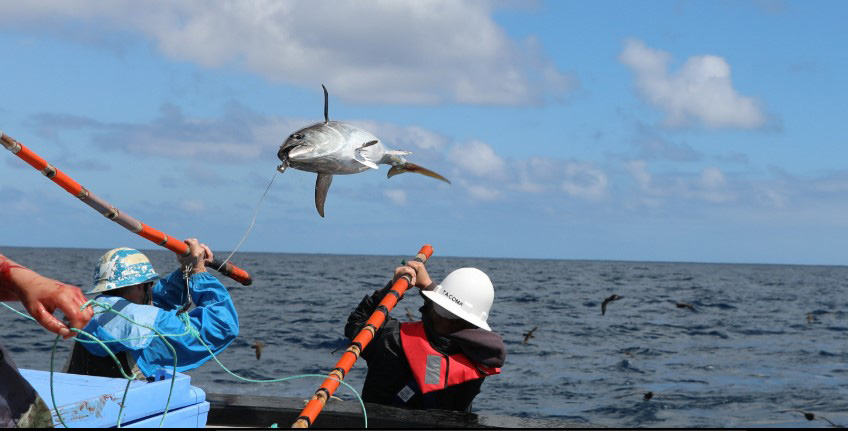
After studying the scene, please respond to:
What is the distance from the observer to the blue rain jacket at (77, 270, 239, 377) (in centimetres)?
495

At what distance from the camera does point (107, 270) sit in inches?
206

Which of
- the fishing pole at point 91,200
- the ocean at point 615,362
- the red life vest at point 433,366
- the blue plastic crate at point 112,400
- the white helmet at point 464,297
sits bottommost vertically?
the ocean at point 615,362

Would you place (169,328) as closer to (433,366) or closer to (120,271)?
(120,271)

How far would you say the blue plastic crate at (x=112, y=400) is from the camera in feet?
14.3

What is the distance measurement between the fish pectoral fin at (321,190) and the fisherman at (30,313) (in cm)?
397

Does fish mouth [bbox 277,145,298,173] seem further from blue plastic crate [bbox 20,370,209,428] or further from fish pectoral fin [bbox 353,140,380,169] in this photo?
blue plastic crate [bbox 20,370,209,428]

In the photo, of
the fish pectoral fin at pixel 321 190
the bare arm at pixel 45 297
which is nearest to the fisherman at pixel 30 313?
the bare arm at pixel 45 297

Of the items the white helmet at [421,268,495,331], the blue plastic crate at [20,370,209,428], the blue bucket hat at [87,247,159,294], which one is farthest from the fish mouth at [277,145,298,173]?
the blue plastic crate at [20,370,209,428]

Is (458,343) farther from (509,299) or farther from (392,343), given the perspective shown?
(509,299)

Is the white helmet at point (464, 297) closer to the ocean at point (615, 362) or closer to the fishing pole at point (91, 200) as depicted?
the fishing pole at point (91, 200)

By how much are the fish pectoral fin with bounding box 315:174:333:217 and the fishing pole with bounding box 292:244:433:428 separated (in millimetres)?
804

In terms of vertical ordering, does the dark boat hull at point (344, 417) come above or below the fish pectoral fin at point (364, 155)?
below

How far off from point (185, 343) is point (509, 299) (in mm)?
33501

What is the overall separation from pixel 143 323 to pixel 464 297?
6.81 feet
